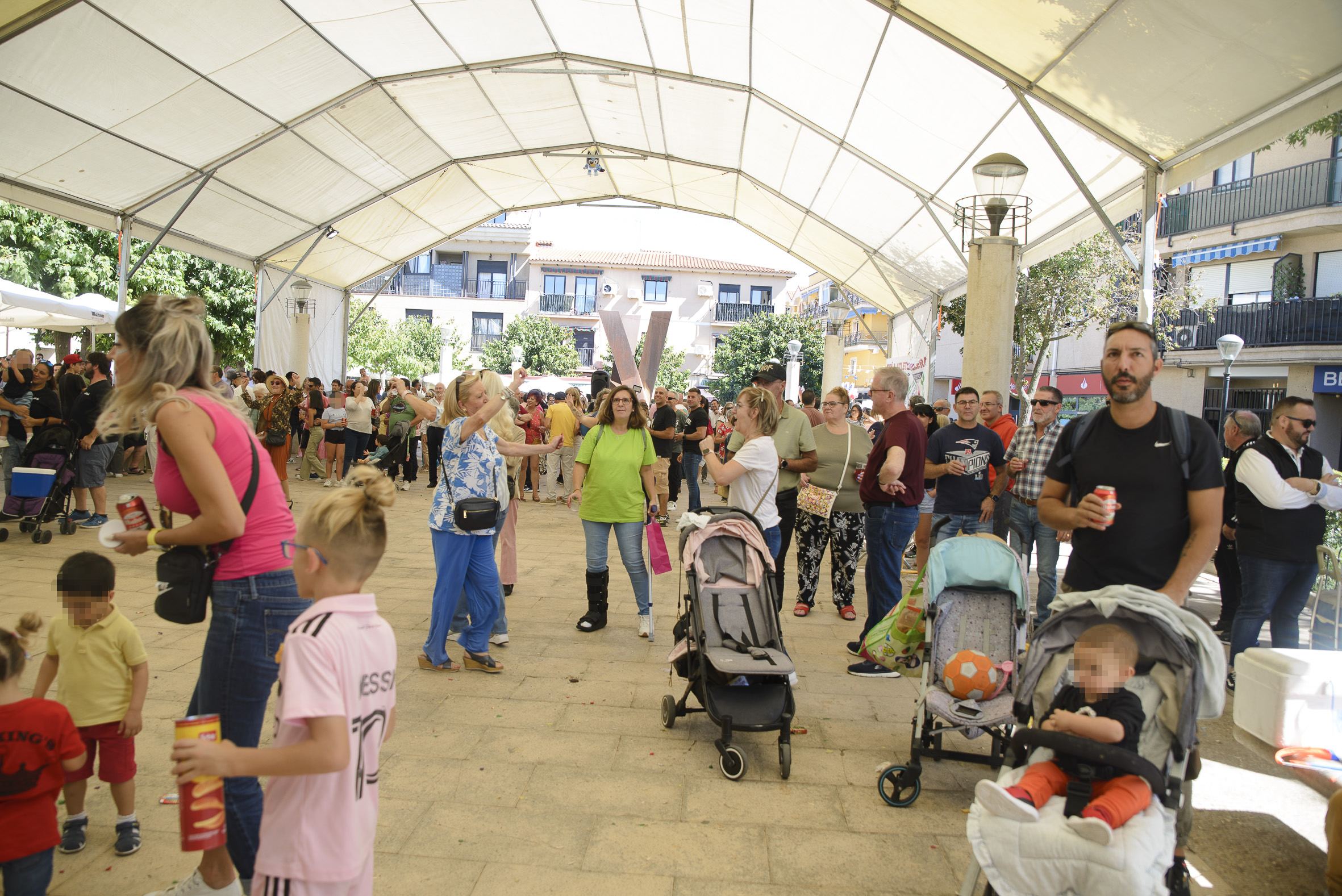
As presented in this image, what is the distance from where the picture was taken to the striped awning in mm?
24125

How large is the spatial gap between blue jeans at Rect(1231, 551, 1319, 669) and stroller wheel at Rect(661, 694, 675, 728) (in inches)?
136

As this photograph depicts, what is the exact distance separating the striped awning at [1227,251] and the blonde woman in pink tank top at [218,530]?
28624 mm

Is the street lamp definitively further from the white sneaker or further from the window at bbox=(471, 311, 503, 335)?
the window at bbox=(471, 311, 503, 335)

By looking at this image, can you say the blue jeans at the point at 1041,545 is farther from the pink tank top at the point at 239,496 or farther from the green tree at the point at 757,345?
the green tree at the point at 757,345

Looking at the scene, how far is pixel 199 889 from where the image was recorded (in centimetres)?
246

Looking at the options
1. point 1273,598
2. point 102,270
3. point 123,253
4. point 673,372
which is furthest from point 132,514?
point 673,372

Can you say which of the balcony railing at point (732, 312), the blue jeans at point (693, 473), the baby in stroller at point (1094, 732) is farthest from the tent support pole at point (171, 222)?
the balcony railing at point (732, 312)

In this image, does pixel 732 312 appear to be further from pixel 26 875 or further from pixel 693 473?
pixel 26 875

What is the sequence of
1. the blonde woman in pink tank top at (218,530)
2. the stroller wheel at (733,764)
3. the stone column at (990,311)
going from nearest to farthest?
the blonde woman in pink tank top at (218,530) → the stroller wheel at (733,764) → the stone column at (990,311)

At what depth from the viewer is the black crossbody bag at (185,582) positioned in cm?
231

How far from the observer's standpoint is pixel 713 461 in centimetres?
543

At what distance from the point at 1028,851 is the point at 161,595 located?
249 centimetres

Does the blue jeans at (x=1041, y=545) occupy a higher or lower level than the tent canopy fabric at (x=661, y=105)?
lower

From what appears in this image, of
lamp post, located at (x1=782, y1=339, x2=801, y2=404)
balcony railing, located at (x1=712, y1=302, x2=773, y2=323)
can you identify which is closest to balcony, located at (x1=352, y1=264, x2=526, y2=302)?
balcony railing, located at (x1=712, y1=302, x2=773, y2=323)
